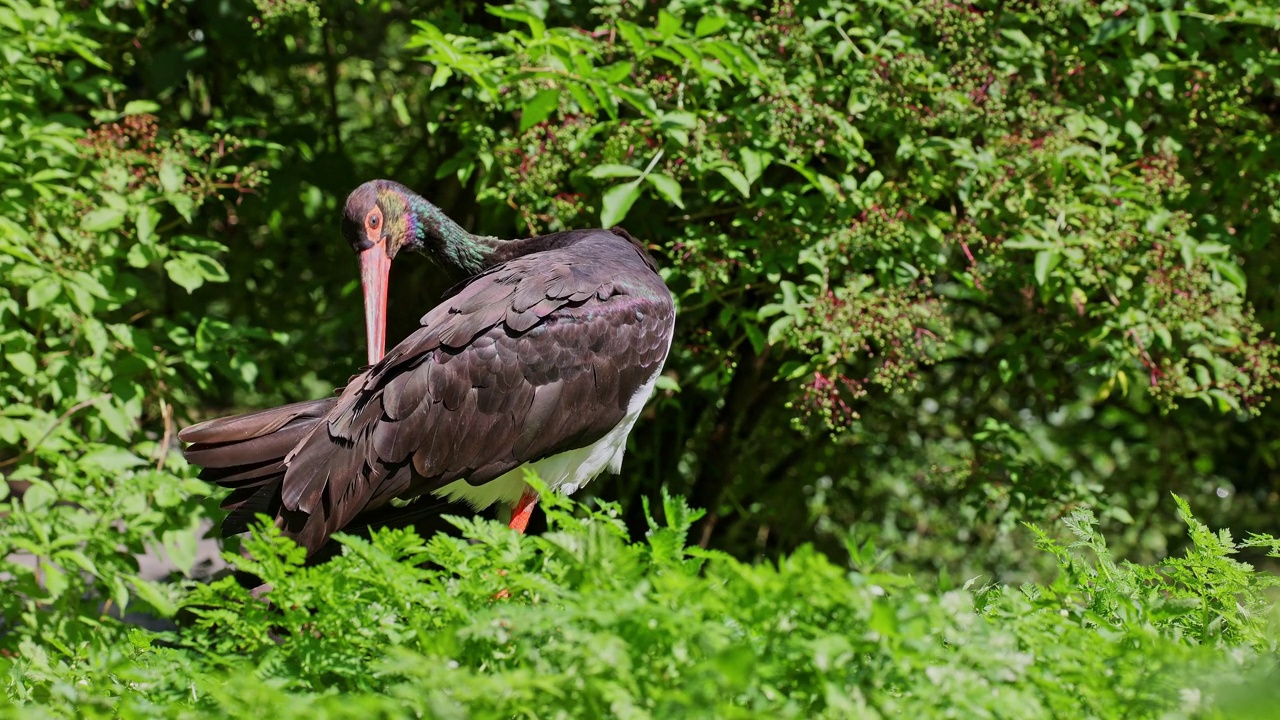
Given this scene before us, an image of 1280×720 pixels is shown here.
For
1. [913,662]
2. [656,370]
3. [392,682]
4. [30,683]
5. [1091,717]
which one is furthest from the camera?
[656,370]

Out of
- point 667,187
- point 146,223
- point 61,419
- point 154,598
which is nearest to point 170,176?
Answer: point 146,223

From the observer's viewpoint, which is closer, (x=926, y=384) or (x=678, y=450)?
(x=678, y=450)

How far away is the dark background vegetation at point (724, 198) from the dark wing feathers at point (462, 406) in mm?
354

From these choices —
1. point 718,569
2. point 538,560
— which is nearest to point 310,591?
point 538,560

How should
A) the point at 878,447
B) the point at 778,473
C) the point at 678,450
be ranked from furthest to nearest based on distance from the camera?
the point at 878,447 → the point at 778,473 → the point at 678,450

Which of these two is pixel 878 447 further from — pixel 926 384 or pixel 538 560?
pixel 538 560

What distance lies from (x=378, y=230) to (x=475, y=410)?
102cm

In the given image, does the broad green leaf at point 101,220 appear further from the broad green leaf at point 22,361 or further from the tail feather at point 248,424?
the tail feather at point 248,424

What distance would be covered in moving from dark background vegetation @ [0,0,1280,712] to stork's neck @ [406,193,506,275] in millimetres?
124

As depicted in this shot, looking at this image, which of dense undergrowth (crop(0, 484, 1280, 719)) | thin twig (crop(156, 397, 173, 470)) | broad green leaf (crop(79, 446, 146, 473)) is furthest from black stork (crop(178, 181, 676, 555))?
dense undergrowth (crop(0, 484, 1280, 719))

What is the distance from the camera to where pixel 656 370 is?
11.7ft

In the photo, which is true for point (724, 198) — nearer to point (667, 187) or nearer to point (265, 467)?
point (667, 187)

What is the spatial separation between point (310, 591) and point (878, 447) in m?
4.13

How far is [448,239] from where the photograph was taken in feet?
13.3
